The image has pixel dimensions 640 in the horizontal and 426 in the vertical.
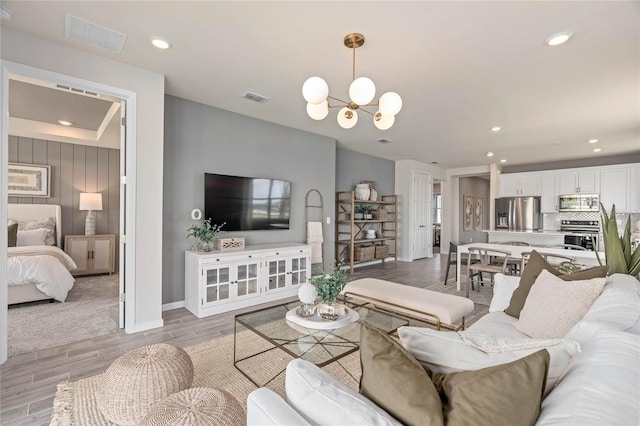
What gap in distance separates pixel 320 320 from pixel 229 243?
2186mm

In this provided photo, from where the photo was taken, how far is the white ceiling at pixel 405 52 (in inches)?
83.8

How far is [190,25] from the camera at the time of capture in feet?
7.66

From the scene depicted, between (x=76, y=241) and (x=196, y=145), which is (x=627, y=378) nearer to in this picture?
(x=196, y=145)

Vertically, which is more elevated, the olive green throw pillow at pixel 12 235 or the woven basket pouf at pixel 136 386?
the olive green throw pillow at pixel 12 235

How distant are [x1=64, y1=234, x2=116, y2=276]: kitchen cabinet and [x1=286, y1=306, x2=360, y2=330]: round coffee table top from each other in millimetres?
4995

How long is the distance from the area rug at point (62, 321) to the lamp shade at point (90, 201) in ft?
5.87

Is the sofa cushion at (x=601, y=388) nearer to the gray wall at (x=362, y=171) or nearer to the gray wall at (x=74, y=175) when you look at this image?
the gray wall at (x=362, y=171)

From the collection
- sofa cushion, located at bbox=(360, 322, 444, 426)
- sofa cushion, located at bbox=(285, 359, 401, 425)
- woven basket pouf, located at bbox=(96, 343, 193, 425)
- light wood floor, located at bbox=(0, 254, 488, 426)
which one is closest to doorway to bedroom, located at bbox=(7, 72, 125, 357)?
light wood floor, located at bbox=(0, 254, 488, 426)

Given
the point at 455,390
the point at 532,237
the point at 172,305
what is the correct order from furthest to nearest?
the point at 532,237, the point at 172,305, the point at 455,390

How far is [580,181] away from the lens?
681 centimetres

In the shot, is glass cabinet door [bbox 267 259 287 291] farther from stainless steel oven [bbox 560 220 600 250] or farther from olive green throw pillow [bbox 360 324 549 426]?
stainless steel oven [bbox 560 220 600 250]

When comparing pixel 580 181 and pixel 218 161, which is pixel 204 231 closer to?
pixel 218 161

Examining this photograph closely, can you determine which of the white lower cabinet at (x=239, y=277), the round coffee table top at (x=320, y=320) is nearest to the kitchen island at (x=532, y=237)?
the white lower cabinet at (x=239, y=277)

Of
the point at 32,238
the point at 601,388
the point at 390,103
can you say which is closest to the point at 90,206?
the point at 32,238
